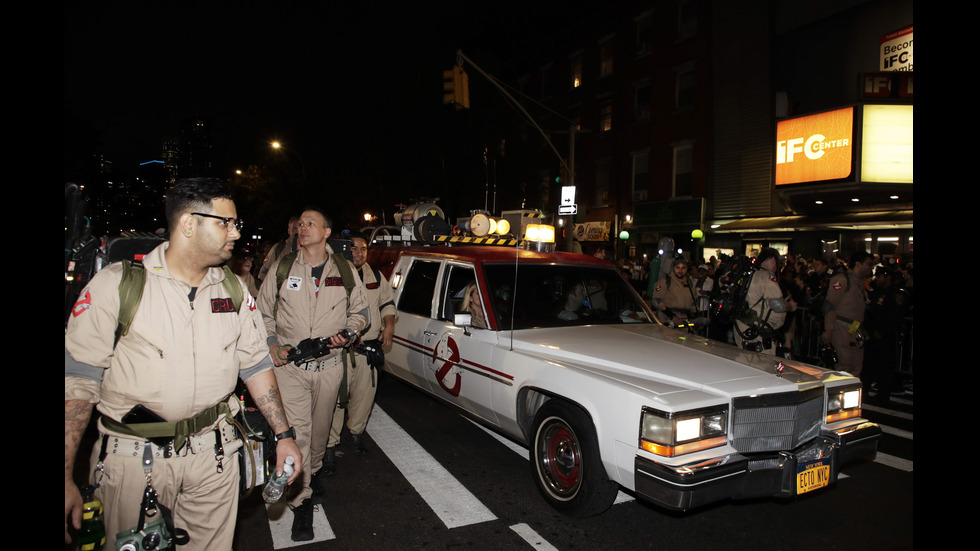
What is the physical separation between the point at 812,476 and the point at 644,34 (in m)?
24.4

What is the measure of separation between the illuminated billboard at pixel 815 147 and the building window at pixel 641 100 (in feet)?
24.6

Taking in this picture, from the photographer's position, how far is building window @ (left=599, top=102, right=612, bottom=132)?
26141 millimetres

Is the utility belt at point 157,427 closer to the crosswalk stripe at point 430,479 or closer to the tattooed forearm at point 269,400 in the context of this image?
the tattooed forearm at point 269,400

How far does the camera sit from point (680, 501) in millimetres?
2982

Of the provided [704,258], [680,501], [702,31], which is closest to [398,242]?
[680,501]

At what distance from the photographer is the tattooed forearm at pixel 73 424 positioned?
1927 millimetres

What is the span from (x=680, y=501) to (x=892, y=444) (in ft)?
12.7

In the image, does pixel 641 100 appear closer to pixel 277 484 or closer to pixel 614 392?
pixel 614 392

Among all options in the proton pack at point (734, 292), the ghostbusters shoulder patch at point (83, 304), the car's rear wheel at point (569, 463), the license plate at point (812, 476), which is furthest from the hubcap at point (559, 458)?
the proton pack at point (734, 292)

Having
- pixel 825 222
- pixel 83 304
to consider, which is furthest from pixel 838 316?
pixel 825 222

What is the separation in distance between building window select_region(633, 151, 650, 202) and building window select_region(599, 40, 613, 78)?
489 cm

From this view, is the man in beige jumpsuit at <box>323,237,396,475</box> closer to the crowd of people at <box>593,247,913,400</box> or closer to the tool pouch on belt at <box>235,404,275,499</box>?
the tool pouch on belt at <box>235,404,275,499</box>

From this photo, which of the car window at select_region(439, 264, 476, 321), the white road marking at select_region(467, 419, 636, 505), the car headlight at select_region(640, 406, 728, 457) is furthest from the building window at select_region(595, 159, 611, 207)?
the car headlight at select_region(640, 406, 728, 457)

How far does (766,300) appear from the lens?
7160 mm
